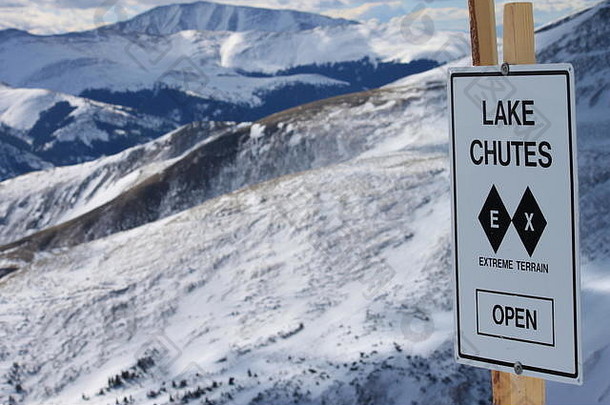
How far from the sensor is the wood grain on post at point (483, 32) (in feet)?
11.0

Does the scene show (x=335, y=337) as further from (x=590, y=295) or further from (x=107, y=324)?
(x=107, y=324)

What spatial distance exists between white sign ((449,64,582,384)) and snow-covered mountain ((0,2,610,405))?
10.3 meters

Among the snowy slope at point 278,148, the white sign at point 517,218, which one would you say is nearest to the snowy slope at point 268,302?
the white sign at point 517,218

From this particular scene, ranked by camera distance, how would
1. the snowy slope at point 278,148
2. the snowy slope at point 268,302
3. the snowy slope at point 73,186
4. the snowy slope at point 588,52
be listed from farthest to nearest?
the snowy slope at point 73,186, the snowy slope at point 278,148, the snowy slope at point 588,52, the snowy slope at point 268,302

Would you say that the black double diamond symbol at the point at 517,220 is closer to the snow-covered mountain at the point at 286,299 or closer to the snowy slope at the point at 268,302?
the snow-covered mountain at the point at 286,299

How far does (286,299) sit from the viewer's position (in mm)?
24984

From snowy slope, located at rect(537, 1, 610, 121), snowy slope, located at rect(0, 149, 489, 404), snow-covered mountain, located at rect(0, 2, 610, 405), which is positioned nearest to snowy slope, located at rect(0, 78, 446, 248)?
snow-covered mountain, located at rect(0, 2, 610, 405)

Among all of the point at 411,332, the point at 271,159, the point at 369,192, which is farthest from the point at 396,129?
the point at 411,332

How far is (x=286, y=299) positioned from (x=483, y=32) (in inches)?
870

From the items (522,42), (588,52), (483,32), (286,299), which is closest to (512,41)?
(522,42)

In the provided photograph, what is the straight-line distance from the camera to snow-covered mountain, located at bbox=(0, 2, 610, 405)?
672 inches

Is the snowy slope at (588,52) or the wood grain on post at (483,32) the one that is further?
the snowy slope at (588,52)

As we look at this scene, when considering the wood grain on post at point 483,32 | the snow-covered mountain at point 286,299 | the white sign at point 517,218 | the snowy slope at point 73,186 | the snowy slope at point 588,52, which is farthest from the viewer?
the snowy slope at point 73,186

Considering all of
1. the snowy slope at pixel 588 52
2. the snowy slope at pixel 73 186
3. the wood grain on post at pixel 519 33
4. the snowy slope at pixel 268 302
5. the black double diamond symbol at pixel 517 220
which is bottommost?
the snowy slope at pixel 73 186
